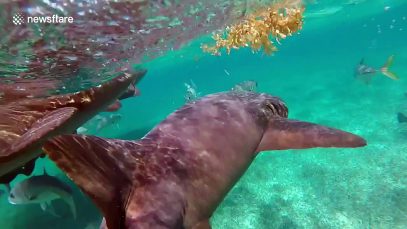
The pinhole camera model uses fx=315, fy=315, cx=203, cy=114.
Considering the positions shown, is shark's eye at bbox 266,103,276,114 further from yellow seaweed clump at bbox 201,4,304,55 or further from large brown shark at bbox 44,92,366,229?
yellow seaweed clump at bbox 201,4,304,55

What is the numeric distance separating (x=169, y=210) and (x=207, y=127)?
1.24 m

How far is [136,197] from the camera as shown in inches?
115

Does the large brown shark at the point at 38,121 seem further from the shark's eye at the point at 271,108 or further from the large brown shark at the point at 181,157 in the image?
the shark's eye at the point at 271,108

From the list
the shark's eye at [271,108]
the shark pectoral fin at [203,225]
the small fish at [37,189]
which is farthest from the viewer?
the small fish at [37,189]

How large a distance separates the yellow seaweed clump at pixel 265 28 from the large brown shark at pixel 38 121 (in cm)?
345

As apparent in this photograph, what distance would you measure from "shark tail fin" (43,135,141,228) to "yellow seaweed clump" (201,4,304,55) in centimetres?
466

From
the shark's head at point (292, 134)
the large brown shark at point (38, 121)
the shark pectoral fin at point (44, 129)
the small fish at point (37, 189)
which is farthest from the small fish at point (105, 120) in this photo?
the shark pectoral fin at point (44, 129)

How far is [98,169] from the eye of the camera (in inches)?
103

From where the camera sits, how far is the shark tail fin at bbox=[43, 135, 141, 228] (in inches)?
97.6

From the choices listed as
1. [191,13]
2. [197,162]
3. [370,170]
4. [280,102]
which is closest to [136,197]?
[197,162]

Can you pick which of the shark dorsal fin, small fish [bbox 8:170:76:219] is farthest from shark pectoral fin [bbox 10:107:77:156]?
small fish [bbox 8:170:76:219]

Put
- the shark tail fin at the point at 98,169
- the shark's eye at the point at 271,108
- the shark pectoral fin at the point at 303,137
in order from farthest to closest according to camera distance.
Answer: the shark's eye at the point at 271,108 → the shark pectoral fin at the point at 303,137 → the shark tail fin at the point at 98,169

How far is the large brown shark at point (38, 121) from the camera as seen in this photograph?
2.97 metres

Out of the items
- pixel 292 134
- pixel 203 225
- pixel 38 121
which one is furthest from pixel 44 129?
pixel 292 134
